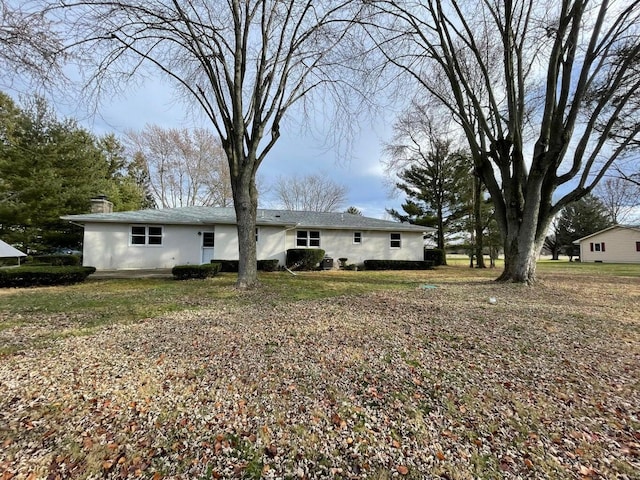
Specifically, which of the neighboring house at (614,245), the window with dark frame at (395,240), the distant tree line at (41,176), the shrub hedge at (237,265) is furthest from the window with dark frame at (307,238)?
the neighboring house at (614,245)

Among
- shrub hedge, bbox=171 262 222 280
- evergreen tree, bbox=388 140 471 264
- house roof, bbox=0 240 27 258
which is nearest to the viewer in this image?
house roof, bbox=0 240 27 258

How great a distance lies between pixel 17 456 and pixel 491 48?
14.8m

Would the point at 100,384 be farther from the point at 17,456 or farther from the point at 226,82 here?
the point at 226,82

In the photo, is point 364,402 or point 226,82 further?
point 226,82

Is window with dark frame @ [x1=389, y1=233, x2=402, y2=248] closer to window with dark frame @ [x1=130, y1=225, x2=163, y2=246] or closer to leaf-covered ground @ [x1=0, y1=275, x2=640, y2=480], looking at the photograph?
window with dark frame @ [x1=130, y1=225, x2=163, y2=246]

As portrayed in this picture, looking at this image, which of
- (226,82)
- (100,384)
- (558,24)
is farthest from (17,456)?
(558,24)

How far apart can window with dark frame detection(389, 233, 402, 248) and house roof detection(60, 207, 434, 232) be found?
1.92 ft

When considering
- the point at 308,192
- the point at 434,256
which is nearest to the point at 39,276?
the point at 434,256

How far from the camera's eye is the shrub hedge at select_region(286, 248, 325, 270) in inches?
580

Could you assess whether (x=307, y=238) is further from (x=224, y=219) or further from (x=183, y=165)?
(x=183, y=165)

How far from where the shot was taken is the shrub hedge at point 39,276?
28.7ft

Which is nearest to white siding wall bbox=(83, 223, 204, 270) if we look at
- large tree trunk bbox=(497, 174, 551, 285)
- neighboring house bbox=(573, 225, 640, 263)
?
large tree trunk bbox=(497, 174, 551, 285)

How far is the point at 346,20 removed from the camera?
8.76 metres

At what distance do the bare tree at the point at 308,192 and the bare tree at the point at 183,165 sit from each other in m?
7.06
